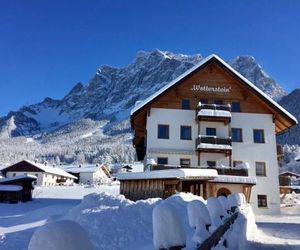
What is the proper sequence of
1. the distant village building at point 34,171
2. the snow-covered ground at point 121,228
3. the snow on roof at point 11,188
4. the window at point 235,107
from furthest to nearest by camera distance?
1. the distant village building at point 34,171
2. the snow on roof at point 11,188
3. the window at point 235,107
4. the snow-covered ground at point 121,228

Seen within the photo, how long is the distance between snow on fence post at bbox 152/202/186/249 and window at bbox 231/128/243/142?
2834cm

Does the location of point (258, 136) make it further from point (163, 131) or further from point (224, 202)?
point (224, 202)

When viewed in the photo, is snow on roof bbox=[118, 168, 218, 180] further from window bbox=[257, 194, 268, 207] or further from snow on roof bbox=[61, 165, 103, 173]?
snow on roof bbox=[61, 165, 103, 173]

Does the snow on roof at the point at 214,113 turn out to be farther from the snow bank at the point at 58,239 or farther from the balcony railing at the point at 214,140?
the snow bank at the point at 58,239

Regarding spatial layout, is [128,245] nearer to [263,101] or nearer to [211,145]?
[211,145]

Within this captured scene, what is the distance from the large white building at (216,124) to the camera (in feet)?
97.8

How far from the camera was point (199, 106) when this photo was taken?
29953 mm

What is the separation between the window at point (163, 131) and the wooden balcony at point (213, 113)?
9.29 ft

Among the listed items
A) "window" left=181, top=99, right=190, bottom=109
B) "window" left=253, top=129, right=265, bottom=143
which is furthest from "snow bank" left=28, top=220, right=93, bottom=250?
"window" left=253, top=129, right=265, bottom=143

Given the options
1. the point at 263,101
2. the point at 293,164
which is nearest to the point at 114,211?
the point at 263,101

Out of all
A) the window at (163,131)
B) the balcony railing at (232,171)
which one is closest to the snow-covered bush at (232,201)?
the balcony railing at (232,171)

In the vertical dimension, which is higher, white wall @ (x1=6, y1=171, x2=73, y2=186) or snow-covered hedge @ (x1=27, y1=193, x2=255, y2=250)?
white wall @ (x1=6, y1=171, x2=73, y2=186)

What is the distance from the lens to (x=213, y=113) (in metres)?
29.5

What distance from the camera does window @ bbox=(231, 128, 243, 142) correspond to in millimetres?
31141
